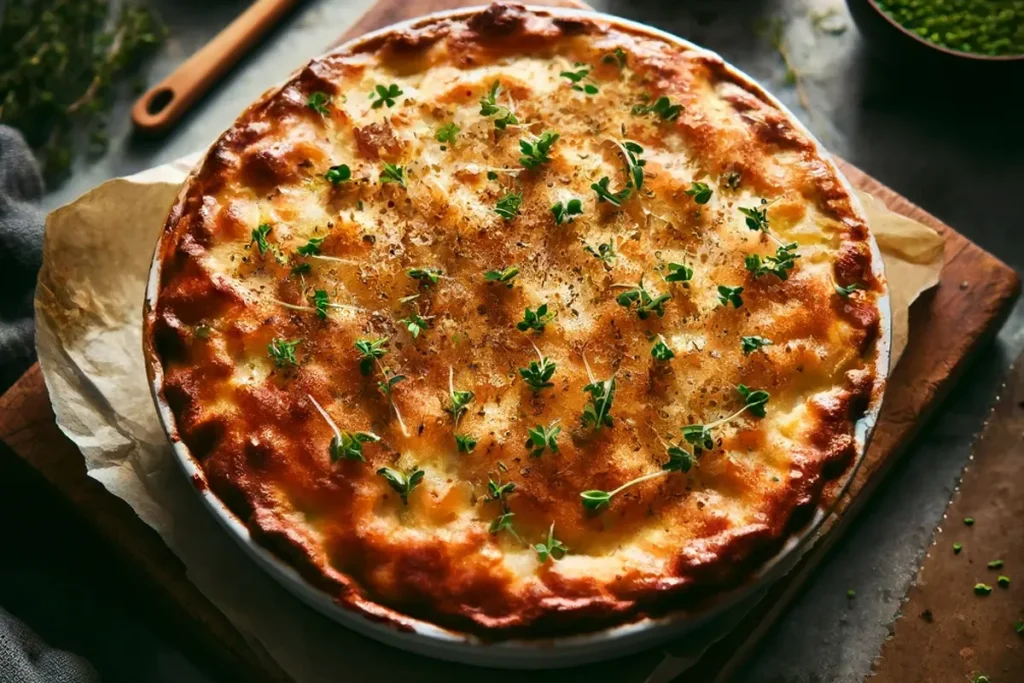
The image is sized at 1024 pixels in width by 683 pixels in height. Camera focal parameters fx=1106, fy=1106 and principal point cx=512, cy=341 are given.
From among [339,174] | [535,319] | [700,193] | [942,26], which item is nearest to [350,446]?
[535,319]

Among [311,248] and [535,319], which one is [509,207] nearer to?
[535,319]

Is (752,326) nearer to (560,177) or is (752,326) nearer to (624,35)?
(560,177)

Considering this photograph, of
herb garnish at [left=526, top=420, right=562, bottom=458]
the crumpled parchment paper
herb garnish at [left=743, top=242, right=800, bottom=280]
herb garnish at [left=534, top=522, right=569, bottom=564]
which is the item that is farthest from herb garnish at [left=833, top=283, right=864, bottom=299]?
herb garnish at [left=534, top=522, right=569, bottom=564]

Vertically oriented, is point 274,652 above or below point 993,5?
below

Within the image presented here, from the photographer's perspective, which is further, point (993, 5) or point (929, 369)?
point (993, 5)

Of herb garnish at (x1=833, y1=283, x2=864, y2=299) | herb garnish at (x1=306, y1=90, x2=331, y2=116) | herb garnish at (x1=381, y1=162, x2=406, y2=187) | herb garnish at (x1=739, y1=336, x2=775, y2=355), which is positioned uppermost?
herb garnish at (x1=306, y1=90, x2=331, y2=116)

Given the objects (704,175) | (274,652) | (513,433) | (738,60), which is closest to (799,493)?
(513,433)

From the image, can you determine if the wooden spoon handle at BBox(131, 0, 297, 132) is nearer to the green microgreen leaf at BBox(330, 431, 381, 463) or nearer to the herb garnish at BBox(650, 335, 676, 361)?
the green microgreen leaf at BBox(330, 431, 381, 463)
